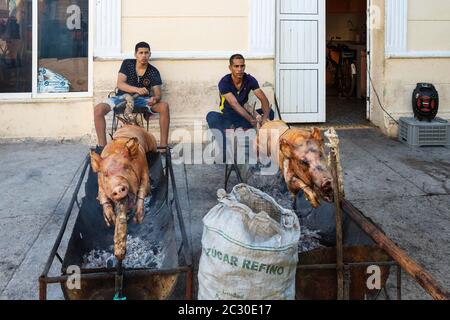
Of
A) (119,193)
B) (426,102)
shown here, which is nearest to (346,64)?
(426,102)

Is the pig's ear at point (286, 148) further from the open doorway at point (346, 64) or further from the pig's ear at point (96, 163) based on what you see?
the open doorway at point (346, 64)

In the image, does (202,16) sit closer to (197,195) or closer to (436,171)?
(197,195)

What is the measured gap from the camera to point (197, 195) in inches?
203

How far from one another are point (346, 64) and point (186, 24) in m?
6.53

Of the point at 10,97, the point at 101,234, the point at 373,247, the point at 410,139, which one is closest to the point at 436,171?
the point at 410,139

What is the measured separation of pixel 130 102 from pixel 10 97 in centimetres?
267

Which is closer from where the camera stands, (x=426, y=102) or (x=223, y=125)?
(x=223, y=125)

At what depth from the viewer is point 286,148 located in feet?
11.3

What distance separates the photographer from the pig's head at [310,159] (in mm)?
3109

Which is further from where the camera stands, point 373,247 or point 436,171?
point 436,171

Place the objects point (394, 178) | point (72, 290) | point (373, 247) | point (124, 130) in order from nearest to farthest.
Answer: point (72, 290) < point (373, 247) < point (124, 130) < point (394, 178)

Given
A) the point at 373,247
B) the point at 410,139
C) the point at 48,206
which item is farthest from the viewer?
the point at 410,139

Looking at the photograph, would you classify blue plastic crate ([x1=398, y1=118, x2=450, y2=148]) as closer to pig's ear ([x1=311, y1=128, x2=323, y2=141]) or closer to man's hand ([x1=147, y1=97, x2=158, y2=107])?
man's hand ([x1=147, y1=97, x2=158, y2=107])

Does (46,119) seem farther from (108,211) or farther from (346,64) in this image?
(346,64)
